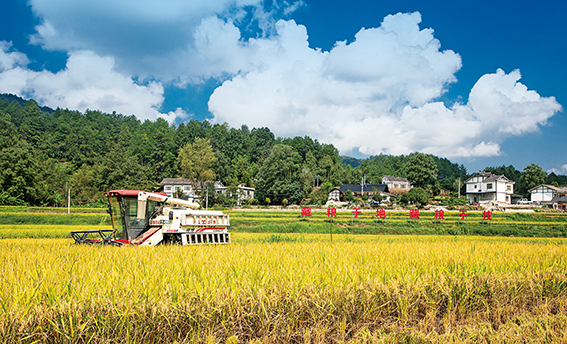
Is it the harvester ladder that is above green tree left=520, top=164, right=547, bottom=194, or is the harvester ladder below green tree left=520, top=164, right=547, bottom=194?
below

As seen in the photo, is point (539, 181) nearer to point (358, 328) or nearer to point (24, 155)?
point (358, 328)

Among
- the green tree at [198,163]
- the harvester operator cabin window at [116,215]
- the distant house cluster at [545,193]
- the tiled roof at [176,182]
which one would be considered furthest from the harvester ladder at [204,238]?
the distant house cluster at [545,193]

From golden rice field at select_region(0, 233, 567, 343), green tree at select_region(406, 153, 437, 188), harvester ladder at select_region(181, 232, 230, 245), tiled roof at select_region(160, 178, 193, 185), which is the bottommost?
harvester ladder at select_region(181, 232, 230, 245)

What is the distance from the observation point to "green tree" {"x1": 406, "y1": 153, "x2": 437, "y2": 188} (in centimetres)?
9403

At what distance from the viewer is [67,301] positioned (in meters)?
3.87

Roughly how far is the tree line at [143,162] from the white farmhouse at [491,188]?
11564 mm

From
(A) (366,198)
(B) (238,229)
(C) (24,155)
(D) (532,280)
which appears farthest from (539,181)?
(C) (24,155)

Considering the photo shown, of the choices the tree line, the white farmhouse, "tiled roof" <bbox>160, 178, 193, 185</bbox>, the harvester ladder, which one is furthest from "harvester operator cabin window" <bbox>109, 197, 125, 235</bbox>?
the white farmhouse

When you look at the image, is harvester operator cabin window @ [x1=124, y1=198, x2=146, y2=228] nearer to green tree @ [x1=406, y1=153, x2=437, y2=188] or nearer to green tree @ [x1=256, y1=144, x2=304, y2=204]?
green tree @ [x1=256, y1=144, x2=304, y2=204]

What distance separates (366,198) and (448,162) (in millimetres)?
147351

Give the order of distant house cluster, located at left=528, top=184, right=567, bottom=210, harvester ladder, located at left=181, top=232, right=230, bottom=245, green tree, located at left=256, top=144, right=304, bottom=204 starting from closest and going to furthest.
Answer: harvester ladder, located at left=181, top=232, right=230, bottom=245 < green tree, located at left=256, top=144, right=304, bottom=204 < distant house cluster, located at left=528, top=184, right=567, bottom=210

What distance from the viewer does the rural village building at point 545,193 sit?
3351 inches

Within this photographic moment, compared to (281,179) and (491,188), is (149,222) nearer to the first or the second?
(281,179)

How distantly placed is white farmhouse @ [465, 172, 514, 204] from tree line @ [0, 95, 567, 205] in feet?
37.9
